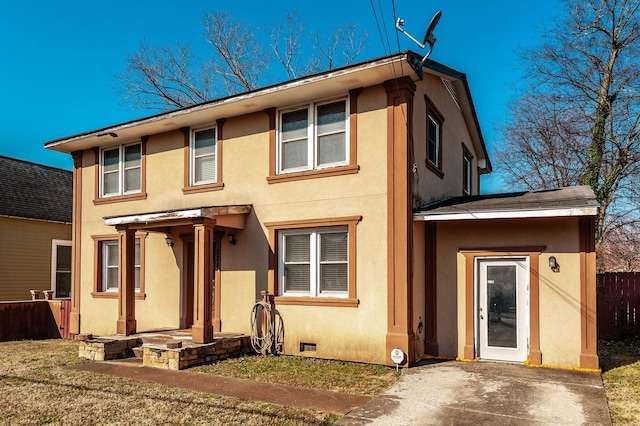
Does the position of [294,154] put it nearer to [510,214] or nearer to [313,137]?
[313,137]

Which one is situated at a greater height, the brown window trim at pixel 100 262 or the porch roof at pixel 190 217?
the porch roof at pixel 190 217

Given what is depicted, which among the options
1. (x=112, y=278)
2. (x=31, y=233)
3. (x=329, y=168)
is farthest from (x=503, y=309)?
(x=31, y=233)

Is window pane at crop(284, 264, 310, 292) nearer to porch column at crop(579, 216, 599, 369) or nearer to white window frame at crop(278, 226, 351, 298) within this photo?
white window frame at crop(278, 226, 351, 298)

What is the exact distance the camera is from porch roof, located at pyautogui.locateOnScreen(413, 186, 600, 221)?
8297mm

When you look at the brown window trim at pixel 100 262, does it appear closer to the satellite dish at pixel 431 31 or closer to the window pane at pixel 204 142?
the window pane at pixel 204 142

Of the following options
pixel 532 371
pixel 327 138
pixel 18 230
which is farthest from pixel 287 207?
pixel 18 230

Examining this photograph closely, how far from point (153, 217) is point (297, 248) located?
3251 millimetres

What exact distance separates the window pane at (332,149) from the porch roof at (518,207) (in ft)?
6.33

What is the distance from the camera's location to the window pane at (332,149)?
10.0 m

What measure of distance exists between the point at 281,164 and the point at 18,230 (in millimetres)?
11505

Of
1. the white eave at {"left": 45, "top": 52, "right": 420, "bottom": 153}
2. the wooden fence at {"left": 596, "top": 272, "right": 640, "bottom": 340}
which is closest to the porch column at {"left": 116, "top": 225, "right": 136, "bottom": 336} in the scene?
the white eave at {"left": 45, "top": 52, "right": 420, "bottom": 153}

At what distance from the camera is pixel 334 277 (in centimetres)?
1002

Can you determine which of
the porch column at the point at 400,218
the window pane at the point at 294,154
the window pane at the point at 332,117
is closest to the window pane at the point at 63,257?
the window pane at the point at 294,154

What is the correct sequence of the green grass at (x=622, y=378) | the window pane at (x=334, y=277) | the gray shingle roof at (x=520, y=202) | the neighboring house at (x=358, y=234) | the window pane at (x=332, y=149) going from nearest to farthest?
the green grass at (x=622, y=378) < the gray shingle roof at (x=520, y=202) < the neighboring house at (x=358, y=234) < the window pane at (x=334, y=277) < the window pane at (x=332, y=149)
